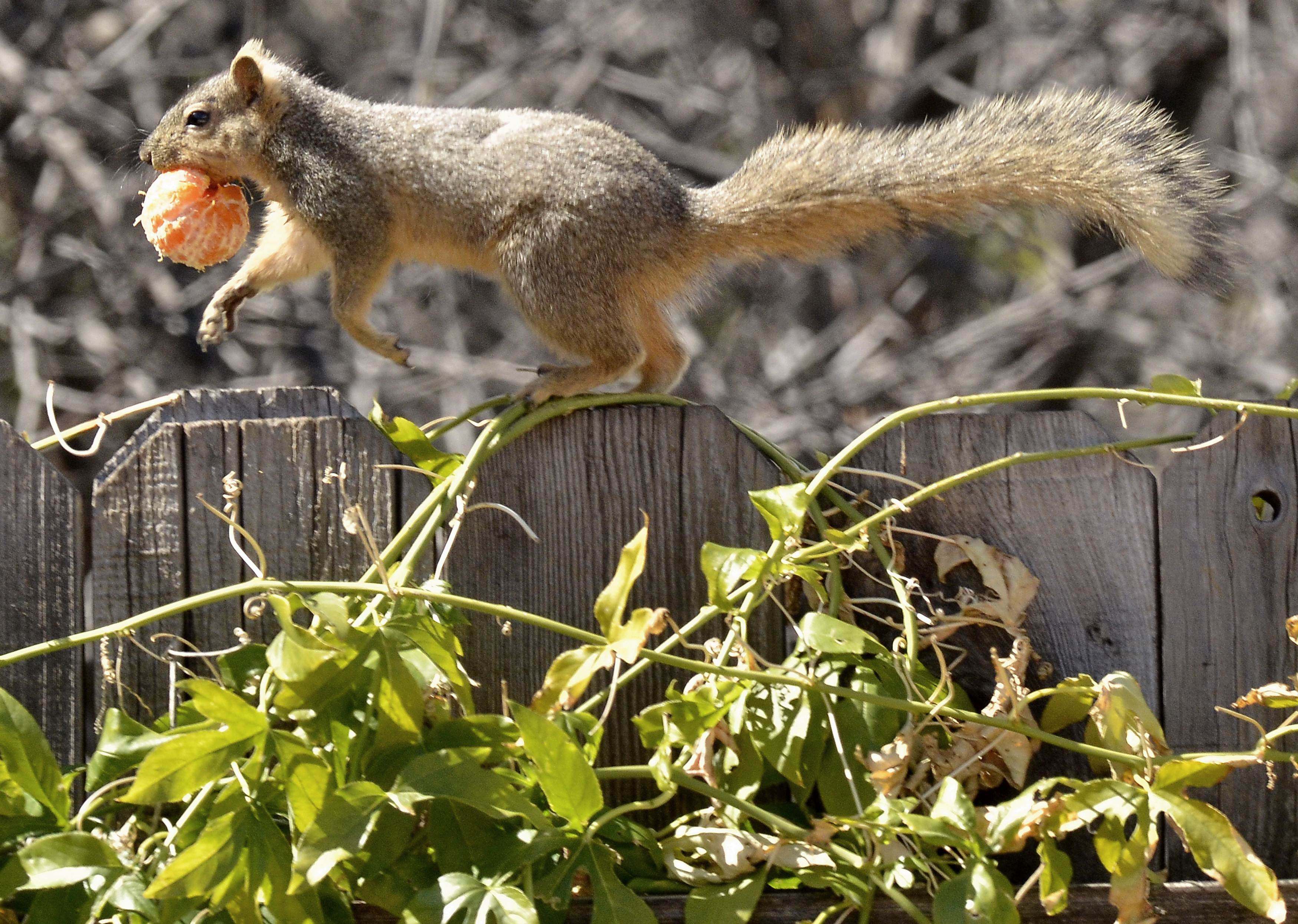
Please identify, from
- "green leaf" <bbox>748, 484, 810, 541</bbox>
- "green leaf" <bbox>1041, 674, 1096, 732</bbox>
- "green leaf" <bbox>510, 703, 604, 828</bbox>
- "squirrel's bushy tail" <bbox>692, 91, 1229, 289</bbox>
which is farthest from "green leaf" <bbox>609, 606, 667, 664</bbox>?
"squirrel's bushy tail" <bbox>692, 91, 1229, 289</bbox>

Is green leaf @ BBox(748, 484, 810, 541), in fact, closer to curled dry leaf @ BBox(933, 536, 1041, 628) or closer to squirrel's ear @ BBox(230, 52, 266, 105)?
curled dry leaf @ BBox(933, 536, 1041, 628)

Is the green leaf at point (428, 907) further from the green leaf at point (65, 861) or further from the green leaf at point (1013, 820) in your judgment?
the green leaf at point (1013, 820)

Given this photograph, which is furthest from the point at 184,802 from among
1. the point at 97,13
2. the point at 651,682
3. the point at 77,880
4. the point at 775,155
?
the point at 97,13

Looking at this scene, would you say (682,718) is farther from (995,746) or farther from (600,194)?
(600,194)

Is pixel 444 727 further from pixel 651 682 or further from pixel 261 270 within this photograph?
pixel 261 270

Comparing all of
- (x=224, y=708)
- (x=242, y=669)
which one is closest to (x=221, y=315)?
(x=242, y=669)

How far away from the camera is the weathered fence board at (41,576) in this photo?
1961 mm

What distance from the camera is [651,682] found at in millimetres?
1962

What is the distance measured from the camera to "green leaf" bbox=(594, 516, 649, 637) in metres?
1.56

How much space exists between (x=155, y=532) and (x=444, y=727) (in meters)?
0.58

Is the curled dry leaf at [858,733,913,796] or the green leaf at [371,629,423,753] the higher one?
the green leaf at [371,629,423,753]

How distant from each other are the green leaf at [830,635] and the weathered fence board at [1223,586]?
547 mm

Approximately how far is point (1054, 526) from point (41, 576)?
4.81 ft

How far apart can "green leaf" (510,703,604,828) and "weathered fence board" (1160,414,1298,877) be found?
2.96 ft
